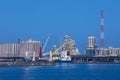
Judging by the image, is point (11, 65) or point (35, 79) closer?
point (35, 79)

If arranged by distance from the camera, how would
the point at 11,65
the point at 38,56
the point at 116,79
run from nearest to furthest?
the point at 116,79
the point at 11,65
the point at 38,56

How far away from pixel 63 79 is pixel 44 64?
284 feet

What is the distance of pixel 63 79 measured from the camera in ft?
215

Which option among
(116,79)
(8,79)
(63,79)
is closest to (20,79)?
(8,79)

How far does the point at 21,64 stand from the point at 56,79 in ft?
268

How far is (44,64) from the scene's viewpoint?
152m

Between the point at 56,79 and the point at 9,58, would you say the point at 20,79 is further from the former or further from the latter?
the point at 9,58

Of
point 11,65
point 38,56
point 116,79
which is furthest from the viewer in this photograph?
point 38,56

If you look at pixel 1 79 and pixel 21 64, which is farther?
pixel 21 64

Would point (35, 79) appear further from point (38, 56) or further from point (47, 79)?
point (38, 56)

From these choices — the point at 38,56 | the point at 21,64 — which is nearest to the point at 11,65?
the point at 21,64

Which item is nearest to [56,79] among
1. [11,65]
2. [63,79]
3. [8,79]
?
[63,79]

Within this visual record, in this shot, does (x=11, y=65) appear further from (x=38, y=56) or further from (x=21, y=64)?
(x=38, y=56)

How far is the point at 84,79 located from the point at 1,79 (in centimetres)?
1062
